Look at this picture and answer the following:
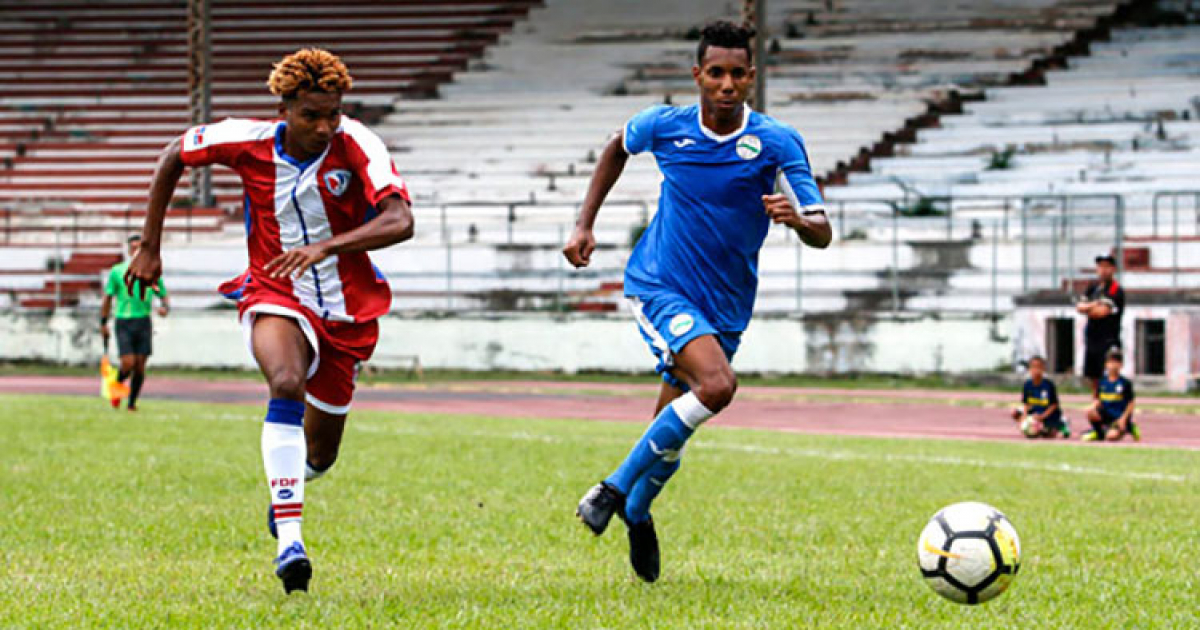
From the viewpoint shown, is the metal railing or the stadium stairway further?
the metal railing

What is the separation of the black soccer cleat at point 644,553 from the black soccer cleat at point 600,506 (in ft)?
0.38

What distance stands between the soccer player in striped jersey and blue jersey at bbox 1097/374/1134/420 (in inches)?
497

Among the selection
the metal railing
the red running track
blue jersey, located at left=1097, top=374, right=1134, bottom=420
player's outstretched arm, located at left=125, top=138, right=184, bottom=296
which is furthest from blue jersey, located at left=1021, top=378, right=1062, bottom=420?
player's outstretched arm, located at left=125, top=138, right=184, bottom=296

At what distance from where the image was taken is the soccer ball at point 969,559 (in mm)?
6410

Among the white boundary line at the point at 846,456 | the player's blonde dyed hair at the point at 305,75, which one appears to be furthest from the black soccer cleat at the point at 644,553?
the white boundary line at the point at 846,456

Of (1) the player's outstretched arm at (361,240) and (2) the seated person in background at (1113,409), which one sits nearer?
(1) the player's outstretched arm at (361,240)

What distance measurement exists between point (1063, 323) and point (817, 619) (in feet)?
71.8

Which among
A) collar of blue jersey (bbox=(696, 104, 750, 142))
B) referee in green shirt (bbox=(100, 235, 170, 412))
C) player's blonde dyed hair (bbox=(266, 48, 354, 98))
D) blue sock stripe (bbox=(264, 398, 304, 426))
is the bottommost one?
referee in green shirt (bbox=(100, 235, 170, 412))

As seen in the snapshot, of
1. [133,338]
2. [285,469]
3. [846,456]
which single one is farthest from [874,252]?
[285,469]

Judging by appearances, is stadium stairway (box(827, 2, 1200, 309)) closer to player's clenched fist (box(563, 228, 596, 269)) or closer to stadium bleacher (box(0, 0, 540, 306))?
stadium bleacher (box(0, 0, 540, 306))

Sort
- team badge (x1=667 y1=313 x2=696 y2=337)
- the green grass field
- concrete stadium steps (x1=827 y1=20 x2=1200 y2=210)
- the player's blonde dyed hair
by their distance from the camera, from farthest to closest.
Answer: concrete stadium steps (x1=827 y1=20 x2=1200 y2=210)
team badge (x1=667 y1=313 x2=696 y2=337)
the player's blonde dyed hair
the green grass field

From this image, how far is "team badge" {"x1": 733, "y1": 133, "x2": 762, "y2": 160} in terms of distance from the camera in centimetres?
771

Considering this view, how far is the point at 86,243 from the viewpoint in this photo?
35.2m

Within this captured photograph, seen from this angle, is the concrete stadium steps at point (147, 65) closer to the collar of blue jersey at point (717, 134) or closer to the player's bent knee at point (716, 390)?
the collar of blue jersey at point (717, 134)
